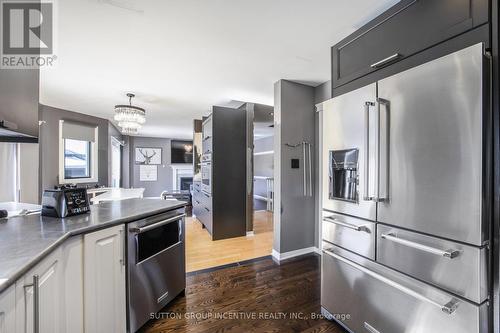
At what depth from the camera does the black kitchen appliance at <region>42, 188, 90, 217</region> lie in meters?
1.49

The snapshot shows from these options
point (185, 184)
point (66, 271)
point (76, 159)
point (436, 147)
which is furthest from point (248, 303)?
point (185, 184)

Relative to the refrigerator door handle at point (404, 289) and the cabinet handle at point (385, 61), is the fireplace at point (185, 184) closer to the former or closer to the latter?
the refrigerator door handle at point (404, 289)

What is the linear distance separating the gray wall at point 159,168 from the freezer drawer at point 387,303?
8.03 m

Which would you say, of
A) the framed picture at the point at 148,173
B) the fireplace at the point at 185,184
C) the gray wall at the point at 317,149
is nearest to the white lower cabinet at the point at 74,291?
the gray wall at the point at 317,149

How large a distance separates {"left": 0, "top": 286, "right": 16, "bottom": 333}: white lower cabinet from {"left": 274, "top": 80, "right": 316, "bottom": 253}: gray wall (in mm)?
2519

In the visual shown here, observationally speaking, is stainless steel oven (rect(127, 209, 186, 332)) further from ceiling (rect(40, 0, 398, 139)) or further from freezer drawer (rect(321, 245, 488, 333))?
ceiling (rect(40, 0, 398, 139))

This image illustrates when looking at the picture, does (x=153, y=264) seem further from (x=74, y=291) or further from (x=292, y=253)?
(x=292, y=253)

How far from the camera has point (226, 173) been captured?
3.82 meters

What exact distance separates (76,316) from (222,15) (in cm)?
225

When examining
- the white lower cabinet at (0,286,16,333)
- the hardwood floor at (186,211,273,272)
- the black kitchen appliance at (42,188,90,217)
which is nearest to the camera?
the white lower cabinet at (0,286,16,333)

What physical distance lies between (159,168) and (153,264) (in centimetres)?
752

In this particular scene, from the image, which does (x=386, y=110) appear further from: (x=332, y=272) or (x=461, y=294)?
(x=332, y=272)

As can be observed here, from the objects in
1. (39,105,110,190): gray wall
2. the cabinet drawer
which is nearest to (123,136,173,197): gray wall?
(39,105,110,190): gray wall

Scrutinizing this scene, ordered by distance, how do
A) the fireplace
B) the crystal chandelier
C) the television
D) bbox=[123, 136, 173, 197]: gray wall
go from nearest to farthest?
the crystal chandelier
bbox=[123, 136, 173, 197]: gray wall
the television
the fireplace
